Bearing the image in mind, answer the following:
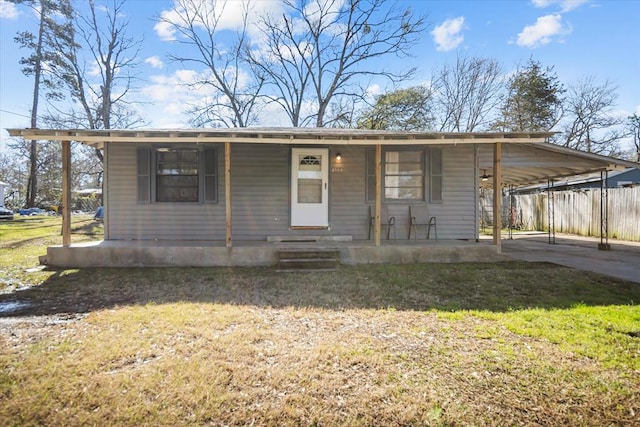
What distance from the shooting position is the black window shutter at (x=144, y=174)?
7172 millimetres

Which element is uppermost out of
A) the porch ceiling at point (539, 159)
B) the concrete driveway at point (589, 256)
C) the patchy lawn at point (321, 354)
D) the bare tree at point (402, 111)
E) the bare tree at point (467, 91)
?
the bare tree at point (467, 91)

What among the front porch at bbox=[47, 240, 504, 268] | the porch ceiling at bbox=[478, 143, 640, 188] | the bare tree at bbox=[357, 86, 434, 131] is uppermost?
the bare tree at bbox=[357, 86, 434, 131]

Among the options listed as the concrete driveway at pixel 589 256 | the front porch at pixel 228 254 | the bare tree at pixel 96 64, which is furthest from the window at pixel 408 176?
the bare tree at pixel 96 64

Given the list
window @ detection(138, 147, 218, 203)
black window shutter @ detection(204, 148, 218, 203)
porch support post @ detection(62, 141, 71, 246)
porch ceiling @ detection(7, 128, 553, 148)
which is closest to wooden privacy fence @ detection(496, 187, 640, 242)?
porch ceiling @ detection(7, 128, 553, 148)

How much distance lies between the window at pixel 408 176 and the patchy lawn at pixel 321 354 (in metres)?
3.01

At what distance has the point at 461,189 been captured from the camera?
762cm

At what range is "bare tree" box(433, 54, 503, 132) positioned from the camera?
842 inches

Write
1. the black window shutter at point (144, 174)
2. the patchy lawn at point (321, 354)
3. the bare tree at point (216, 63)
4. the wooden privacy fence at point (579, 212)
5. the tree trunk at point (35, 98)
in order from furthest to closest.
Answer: the bare tree at point (216, 63) < the tree trunk at point (35, 98) < the wooden privacy fence at point (579, 212) < the black window shutter at point (144, 174) < the patchy lawn at point (321, 354)

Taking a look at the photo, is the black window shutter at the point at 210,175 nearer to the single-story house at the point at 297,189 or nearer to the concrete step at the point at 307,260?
the single-story house at the point at 297,189

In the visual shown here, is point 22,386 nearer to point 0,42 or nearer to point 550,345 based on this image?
point 550,345

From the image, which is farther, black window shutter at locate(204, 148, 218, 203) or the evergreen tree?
the evergreen tree

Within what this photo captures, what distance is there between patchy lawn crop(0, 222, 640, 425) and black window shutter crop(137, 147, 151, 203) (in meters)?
2.76

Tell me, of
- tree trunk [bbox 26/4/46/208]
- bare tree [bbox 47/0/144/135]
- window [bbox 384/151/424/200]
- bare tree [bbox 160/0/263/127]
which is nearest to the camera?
window [bbox 384/151/424/200]

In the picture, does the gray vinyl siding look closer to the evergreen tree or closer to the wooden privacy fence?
the wooden privacy fence
